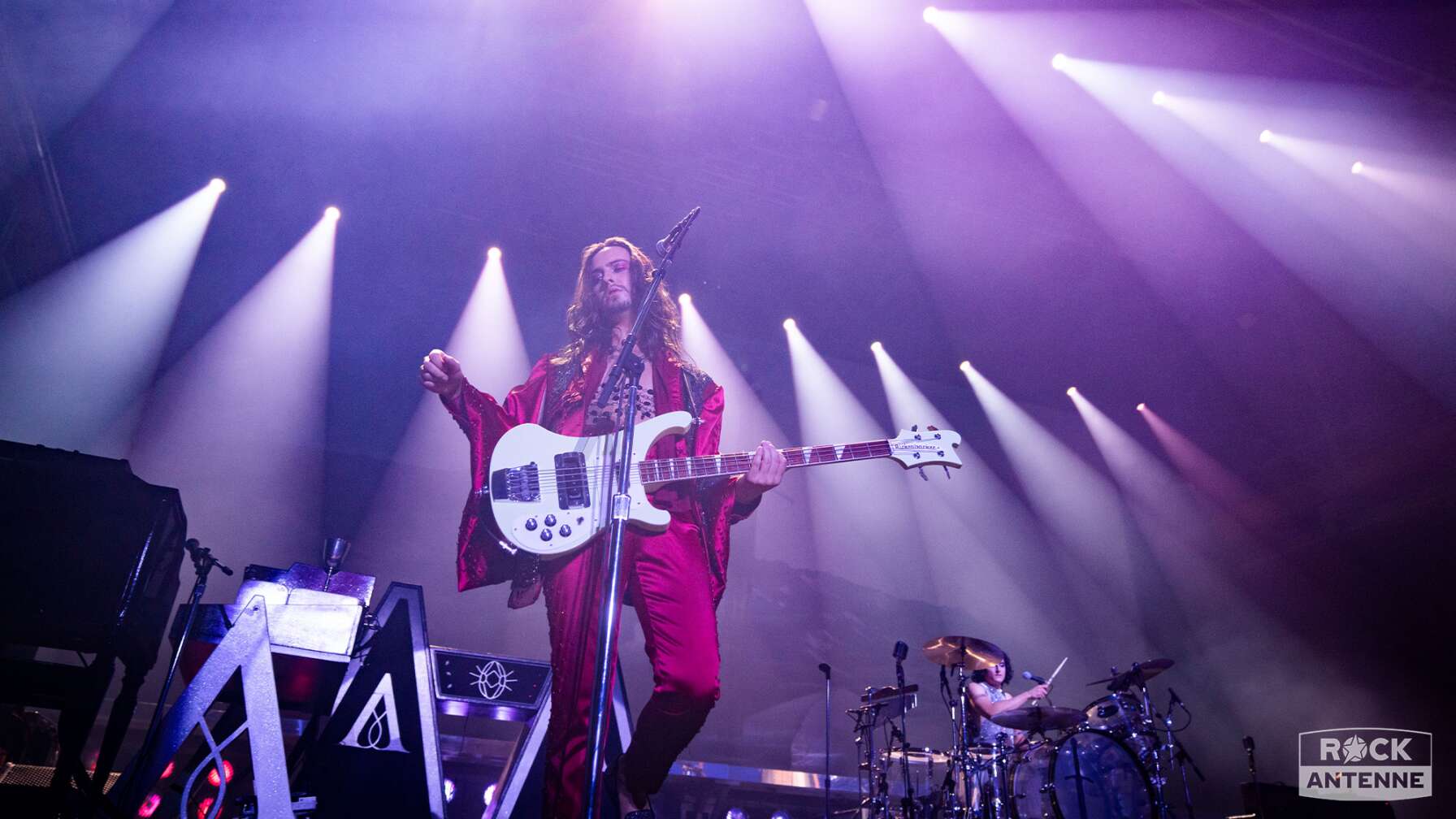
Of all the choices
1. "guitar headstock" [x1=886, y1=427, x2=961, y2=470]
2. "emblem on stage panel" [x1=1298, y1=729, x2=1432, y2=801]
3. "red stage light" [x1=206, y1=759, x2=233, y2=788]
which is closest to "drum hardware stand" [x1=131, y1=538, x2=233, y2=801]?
"red stage light" [x1=206, y1=759, x2=233, y2=788]

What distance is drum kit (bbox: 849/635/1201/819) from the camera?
590cm

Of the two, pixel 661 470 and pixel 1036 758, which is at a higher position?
pixel 661 470

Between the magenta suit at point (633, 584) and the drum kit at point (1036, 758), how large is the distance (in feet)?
12.4

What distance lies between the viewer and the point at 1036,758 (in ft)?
20.3

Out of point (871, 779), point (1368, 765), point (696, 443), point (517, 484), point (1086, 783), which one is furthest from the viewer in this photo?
point (1368, 765)

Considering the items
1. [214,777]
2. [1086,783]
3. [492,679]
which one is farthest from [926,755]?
[214,777]

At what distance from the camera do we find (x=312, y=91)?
7027mm

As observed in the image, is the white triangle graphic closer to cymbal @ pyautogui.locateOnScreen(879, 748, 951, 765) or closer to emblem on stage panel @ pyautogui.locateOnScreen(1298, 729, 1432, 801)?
cymbal @ pyautogui.locateOnScreen(879, 748, 951, 765)

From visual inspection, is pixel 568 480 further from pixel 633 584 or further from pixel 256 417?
pixel 256 417

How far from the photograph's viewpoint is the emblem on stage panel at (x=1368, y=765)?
8562 millimetres

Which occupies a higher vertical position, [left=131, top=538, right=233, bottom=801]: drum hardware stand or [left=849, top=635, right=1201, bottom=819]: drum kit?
[left=131, top=538, right=233, bottom=801]: drum hardware stand

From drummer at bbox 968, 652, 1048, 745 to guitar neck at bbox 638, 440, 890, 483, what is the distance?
3.68 meters

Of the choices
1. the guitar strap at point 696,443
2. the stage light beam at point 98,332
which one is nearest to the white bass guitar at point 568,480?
the guitar strap at point 696,443

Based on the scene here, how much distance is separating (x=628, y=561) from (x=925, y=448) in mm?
1664
